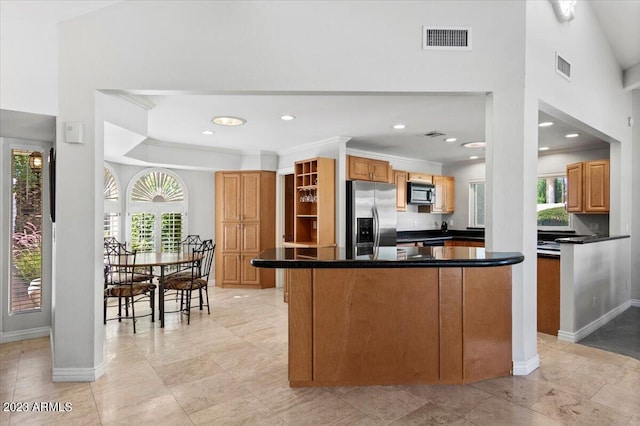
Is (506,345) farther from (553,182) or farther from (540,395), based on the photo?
(553,182)

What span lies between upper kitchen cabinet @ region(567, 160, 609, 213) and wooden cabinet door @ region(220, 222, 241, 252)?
5390 millimetres

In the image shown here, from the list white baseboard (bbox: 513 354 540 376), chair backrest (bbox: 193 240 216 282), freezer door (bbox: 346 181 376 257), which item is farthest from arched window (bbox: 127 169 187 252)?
white baseboard (bbox: 513 354 540 376)

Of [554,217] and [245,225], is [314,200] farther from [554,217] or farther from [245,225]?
[554,217]

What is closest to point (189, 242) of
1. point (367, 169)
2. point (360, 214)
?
point (360, 214)

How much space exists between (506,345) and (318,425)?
164cm

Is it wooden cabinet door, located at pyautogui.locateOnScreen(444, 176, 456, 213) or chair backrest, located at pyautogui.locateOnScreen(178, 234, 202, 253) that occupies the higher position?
wooden cabinet door, located at pyautogui.locateOnScreen(444, 176, 456, 213)

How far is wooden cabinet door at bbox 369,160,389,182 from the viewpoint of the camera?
571 centimetres

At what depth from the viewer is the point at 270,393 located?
257cm

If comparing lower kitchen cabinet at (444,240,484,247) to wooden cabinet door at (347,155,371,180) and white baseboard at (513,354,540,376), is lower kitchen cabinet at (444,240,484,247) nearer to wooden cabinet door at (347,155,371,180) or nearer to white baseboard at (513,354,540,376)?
wooden cabinet door at (347,155,371,180)

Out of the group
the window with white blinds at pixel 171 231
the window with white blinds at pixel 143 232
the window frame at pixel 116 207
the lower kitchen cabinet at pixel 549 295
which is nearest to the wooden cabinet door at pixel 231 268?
the window with white blinds at pixel 171 231

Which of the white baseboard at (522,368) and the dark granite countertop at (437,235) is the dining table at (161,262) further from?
the dark granite countertop at (437,235)

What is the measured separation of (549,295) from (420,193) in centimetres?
322

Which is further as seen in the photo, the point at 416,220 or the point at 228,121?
the point at 416,220

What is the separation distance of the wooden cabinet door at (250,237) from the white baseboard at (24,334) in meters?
3.12
